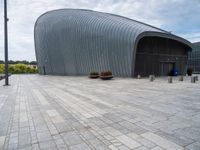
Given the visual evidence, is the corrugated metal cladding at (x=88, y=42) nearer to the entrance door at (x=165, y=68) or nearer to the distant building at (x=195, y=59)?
the entrance door at (x=165, y=68)

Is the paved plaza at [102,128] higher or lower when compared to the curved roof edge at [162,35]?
lower

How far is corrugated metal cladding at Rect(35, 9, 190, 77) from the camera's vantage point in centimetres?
2248

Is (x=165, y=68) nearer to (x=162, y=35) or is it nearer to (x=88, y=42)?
(x=162, y=35)

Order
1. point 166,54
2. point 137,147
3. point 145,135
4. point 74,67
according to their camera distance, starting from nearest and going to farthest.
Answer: point 137,147
point 145,135
point 166,54
point 74,67

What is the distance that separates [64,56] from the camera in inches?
1225

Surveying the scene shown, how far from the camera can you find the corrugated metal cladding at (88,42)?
73.8 feet

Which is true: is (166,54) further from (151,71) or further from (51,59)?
(51,59)

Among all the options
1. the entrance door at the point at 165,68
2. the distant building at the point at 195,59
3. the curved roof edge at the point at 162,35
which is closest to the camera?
the curved roof edge at the point at 162,35

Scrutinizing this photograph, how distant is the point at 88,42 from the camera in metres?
27.0

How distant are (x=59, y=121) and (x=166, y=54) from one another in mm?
26334

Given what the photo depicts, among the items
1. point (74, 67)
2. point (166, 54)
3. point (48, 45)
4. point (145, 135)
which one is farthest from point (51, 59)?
point (145, 135)

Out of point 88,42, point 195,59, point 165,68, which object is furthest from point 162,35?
point 195,59

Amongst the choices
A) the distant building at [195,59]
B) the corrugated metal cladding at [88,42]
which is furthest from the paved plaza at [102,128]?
the distant building at [195,59]

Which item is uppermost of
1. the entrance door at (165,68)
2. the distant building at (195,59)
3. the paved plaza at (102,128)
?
the distant building at (195,59)
